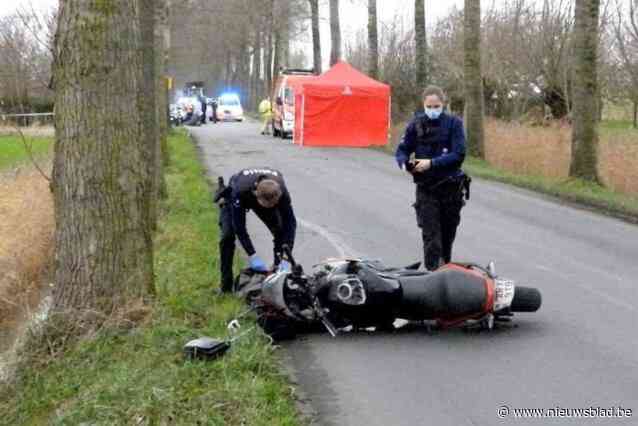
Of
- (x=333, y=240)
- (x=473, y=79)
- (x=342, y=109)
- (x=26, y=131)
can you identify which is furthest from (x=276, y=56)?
(x=333, y=240)

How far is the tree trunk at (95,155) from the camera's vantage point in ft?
23.2

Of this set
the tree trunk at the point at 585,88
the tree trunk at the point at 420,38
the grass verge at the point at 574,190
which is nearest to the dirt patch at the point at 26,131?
the grass verge at the point at 574,190

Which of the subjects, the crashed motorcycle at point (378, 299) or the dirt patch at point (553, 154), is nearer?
the crashed motorcycle at point (378, 299)

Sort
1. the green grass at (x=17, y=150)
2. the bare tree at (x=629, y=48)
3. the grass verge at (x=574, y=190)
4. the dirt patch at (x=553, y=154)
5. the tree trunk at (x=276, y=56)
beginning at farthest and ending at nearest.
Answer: the tree trunk at (x=276, y=56), the bare tree at (x=629, y=48), the green grass at (x=17, y=150), the dirt patch at (x=553, y=154), the grass verge at (x=574, y=190)

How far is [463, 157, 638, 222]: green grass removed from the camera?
1435cm

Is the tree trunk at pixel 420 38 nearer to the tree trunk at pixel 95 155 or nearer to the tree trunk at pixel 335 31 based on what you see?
the tree trunk at pixel 335 31

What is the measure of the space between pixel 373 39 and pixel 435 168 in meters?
25.0

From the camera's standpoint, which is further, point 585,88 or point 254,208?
point 585,88

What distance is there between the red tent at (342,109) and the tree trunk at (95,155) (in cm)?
2176

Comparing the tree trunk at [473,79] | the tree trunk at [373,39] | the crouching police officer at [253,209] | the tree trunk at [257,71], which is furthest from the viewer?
the tree trunk at [257,71]

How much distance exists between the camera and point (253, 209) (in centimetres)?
790

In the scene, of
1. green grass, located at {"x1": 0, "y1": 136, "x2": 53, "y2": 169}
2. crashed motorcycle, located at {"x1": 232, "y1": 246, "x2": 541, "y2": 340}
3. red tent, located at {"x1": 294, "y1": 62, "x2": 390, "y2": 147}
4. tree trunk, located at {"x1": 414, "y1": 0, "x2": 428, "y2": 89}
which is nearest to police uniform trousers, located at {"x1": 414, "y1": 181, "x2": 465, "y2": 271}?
crashed motorcycle, located at {"x1": 232, "y1": 246, "x2": 541, "y2": 340}

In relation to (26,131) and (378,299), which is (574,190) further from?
(378,299)
